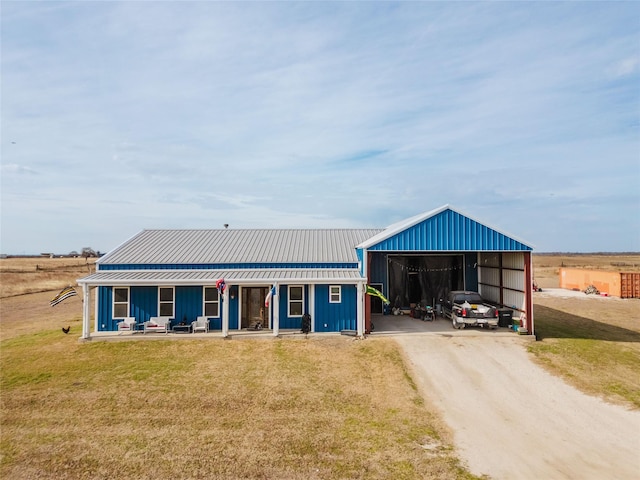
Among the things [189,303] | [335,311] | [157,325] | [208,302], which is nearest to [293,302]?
[335,311]

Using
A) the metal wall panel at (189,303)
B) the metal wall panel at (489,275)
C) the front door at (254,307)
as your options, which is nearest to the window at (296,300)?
the front door at (254,307)

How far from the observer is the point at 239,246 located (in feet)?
85.4

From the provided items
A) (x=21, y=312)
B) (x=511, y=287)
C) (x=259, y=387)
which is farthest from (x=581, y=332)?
(x=21, y=312)

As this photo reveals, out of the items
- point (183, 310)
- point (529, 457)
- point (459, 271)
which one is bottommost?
point (529, 457)

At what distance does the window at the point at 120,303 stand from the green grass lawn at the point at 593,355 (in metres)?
21.3

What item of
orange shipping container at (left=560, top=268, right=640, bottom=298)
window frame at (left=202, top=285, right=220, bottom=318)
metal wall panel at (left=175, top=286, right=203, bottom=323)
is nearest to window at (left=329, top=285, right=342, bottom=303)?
window frame at (left=202, top=285, right=220, bottom=318)

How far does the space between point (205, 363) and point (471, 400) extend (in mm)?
10599

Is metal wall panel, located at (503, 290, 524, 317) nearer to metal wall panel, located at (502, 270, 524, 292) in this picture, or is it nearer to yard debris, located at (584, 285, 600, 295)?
metal wall panel, located at (502, 270, 524, 292)

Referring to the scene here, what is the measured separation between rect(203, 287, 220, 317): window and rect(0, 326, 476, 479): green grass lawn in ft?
11.9

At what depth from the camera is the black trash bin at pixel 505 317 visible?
71.8ft

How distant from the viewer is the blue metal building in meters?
20.8

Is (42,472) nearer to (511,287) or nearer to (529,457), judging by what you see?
(529,457)

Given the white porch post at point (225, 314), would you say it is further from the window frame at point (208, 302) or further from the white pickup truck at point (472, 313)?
the white pickup truck at point (472, 313)

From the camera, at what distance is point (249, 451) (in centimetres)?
932
